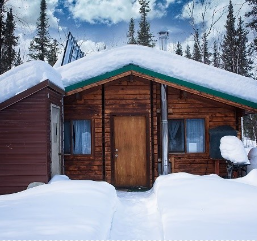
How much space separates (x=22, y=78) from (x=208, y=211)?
20.1ft

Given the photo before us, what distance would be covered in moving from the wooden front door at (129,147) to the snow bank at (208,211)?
2.90m

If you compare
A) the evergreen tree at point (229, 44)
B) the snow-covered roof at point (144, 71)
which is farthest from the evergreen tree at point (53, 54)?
the snow-covered roof at point (144, 71)

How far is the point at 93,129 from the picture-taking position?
10.5 metres

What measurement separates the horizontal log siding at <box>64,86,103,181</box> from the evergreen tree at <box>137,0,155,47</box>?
1313 inches

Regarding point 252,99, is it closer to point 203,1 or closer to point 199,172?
point 199,172

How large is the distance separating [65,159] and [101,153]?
1.28 m

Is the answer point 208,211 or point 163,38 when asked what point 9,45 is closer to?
point 163,38

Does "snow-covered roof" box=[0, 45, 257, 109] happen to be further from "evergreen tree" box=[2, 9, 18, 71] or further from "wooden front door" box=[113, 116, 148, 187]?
"evergreen tree" box=[2, 9, 18, 71]

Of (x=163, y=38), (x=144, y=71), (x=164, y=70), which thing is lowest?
(x=144, y=71)

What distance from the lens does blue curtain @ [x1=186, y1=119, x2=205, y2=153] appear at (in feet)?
34.7

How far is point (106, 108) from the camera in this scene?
10477 millimetres

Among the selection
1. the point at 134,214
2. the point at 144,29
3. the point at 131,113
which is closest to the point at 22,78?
the point at 131,113

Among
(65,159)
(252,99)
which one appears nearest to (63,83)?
(65,159)

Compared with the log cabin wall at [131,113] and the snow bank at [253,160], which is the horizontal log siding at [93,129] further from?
the snow bank at [253,160]
